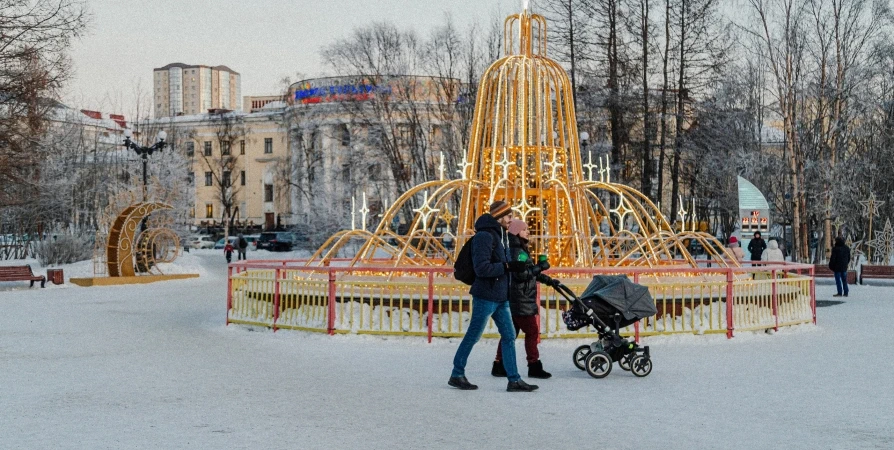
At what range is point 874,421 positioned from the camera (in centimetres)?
824

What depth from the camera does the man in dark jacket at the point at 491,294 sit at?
9594 millimetres

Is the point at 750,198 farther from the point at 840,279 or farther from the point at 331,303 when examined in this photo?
the point at 331,303

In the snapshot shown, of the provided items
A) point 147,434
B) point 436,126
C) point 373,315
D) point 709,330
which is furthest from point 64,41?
point 147,434

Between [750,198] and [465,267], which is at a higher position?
[750,198]

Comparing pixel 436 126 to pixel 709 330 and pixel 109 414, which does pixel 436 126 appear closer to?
pixel 709 330

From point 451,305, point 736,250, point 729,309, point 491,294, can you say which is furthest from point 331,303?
point 736,250

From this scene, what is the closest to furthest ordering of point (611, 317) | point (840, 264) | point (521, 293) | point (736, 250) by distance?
point (521, 293), point (611, 317), point (736, 250), point (840, 264)

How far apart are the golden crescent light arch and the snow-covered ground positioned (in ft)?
48.1

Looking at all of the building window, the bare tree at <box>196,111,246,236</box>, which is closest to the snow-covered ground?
the building window

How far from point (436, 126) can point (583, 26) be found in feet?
26.6

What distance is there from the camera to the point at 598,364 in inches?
419

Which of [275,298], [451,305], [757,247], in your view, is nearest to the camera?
[451,305]

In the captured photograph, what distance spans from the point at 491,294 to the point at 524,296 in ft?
2.56

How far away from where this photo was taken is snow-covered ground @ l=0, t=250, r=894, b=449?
769 centimetres
